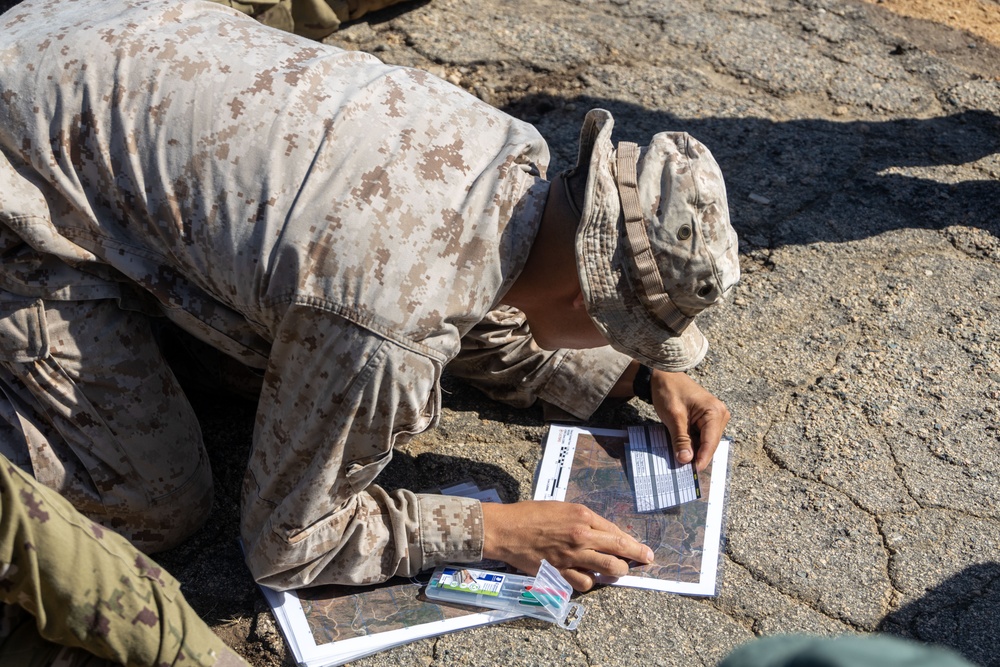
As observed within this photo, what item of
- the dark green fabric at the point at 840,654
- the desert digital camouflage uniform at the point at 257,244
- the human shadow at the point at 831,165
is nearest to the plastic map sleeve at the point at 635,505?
the desert digital camouflage uniform at the point at 257,244

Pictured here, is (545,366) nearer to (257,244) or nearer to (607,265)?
(607,265)

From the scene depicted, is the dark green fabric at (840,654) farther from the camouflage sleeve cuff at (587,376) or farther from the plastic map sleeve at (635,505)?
the camouflage sleeve cuff at (587,376)

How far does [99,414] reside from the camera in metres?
1.87

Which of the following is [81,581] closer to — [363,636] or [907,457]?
[363,636]

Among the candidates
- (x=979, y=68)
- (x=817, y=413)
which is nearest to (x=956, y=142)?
(x=979, y=68)

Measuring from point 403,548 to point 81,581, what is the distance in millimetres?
678

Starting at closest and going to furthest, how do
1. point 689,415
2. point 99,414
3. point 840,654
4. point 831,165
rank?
point 840,654 → point 99,414 → point 689,415 → point 831,165

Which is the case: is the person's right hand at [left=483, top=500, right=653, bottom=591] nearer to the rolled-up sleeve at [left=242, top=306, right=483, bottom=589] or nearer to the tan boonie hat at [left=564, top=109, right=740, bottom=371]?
the rolled-up sleeve at [left=242, top=306, right=483, bottom=589]

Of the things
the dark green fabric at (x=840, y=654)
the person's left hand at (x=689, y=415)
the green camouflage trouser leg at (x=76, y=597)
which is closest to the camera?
the dark green fabric at (x=840, y=654)

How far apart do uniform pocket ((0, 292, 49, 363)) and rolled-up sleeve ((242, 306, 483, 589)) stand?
0.41 m

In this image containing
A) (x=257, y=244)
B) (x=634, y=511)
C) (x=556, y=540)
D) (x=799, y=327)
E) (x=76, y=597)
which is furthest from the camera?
(x=799, y=327)

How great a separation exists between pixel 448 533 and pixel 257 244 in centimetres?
70

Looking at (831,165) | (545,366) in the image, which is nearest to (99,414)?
(545,366)

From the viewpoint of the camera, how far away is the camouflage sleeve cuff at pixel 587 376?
2.33m
